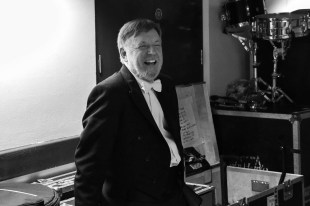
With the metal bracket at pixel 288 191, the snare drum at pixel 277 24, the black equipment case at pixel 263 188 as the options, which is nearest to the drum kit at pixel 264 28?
the snare drum at pixel 277 24

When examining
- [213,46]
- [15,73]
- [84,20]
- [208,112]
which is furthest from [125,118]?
[213,46]

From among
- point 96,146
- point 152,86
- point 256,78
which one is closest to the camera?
point 96,146

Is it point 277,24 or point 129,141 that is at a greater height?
point 277,24

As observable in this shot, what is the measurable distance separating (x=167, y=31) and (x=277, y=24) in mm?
958

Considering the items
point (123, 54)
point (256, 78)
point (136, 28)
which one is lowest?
point (256, 78)

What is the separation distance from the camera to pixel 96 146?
2.35 metres

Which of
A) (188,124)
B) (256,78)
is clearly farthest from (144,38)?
(256,78)

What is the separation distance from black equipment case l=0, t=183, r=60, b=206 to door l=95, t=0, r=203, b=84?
1505 mm

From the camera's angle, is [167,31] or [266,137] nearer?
[167,31]

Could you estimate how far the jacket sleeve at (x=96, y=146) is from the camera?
7.67 ft

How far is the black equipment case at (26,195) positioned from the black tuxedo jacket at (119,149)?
197 mm

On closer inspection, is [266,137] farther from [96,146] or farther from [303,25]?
[96,146]

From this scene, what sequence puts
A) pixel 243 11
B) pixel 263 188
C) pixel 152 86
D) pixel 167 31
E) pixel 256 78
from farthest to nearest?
pixel 256 78, pixel 243 11, pixel 167 31, pixel 263 188, pixel 152 86

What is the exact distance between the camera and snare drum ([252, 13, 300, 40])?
4793 mm
